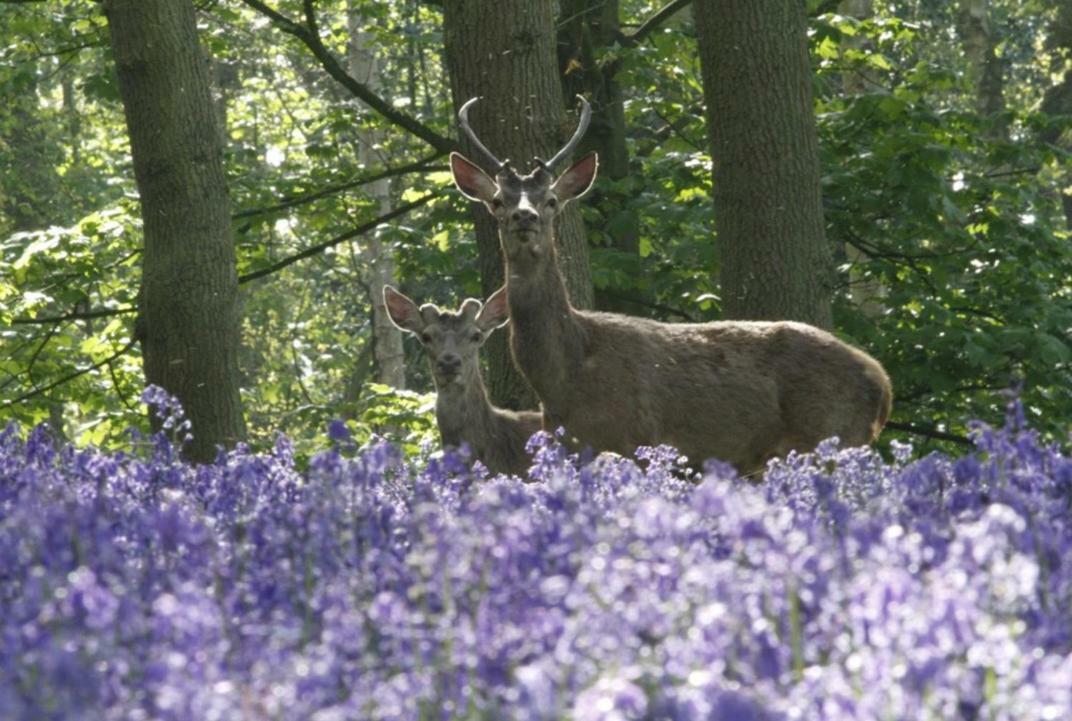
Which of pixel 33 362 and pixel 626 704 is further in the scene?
pixel 33 362

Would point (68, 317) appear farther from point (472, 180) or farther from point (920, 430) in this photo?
point (920, 430)

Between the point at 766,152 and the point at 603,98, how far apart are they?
6141 millimetres

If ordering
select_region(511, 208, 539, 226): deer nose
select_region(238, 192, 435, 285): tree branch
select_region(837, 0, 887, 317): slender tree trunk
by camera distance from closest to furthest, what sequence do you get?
select_region(511, 208, 539, 226): deer nose, select_region(238, 192, 435, 285): tree branch, select_region(837, 0, 887, 317): slender tree trunk

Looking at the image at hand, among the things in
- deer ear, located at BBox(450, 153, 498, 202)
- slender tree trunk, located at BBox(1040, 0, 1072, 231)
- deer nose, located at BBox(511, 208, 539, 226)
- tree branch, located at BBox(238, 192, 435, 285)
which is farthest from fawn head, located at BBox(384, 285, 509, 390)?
slender tree trunk, located at BBox(1040, 0, 1072, 231)

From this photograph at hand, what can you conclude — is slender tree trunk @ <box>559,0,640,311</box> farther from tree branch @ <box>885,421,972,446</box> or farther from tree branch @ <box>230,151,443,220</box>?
tree branch @ <box>885,421,972,446</box>

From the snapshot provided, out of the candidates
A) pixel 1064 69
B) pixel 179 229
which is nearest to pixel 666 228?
pixel 179 229

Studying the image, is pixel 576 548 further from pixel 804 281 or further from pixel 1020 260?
pixel 1020 260

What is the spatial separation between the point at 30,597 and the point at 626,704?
98 centimetres

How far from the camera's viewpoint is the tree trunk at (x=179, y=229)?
10.1 m

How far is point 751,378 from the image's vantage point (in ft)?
39.3

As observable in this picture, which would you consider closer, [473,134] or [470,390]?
[473,134]

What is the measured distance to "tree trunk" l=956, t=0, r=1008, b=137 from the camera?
31781 millimetres

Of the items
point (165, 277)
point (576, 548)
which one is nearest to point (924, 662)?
point (576, 548)

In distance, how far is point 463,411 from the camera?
12.5 meters
